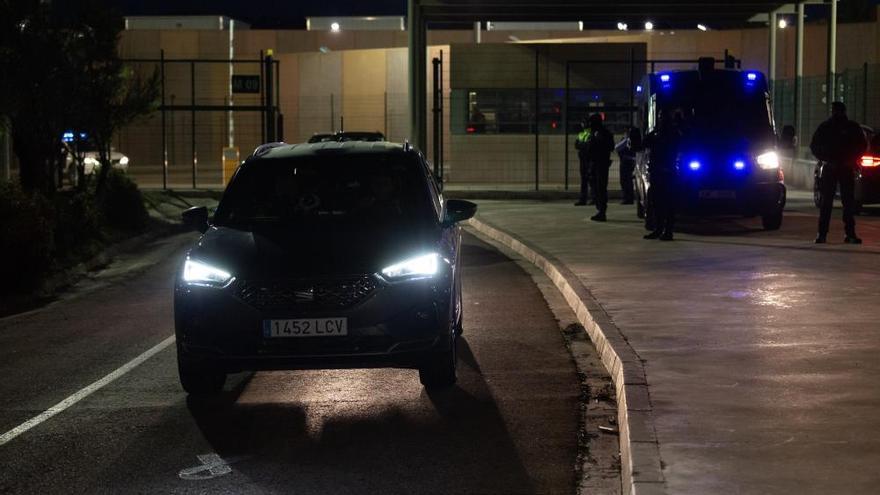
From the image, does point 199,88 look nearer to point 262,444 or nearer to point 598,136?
point 598,136

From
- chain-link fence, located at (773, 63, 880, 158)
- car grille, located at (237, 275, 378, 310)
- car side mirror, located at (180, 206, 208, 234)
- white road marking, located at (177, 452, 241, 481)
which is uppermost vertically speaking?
chain-link fence, located at (773, 63, 880, 158)

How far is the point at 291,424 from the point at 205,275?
1.15 metres

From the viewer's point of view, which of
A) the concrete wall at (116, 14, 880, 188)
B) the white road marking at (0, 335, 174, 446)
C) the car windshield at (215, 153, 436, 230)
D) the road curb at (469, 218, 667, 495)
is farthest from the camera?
the concrete wall at (116, 14, 880, 188)

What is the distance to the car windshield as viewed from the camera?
1009 cm

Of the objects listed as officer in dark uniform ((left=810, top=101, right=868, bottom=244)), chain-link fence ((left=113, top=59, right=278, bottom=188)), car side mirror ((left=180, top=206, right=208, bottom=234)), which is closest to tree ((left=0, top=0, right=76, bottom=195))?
officer in dark uniform ((left=810, top=101, right=868, bottom=244))

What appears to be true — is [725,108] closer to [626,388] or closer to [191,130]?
[626,388]

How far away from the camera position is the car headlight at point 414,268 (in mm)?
8898

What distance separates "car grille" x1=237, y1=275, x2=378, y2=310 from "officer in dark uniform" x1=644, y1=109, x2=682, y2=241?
10912 mm

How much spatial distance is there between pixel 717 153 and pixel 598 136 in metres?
2.99

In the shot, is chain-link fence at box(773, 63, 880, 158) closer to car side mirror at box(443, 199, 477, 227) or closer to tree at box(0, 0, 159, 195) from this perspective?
tree at box(0, 0, 159, 195)

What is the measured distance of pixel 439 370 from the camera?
9.31 metres

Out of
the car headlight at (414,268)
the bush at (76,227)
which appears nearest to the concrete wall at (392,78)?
the bush at (76,227)

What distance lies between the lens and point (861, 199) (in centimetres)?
2297

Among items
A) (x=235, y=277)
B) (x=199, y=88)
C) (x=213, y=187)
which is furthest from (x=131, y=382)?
(x=199, y=88)
